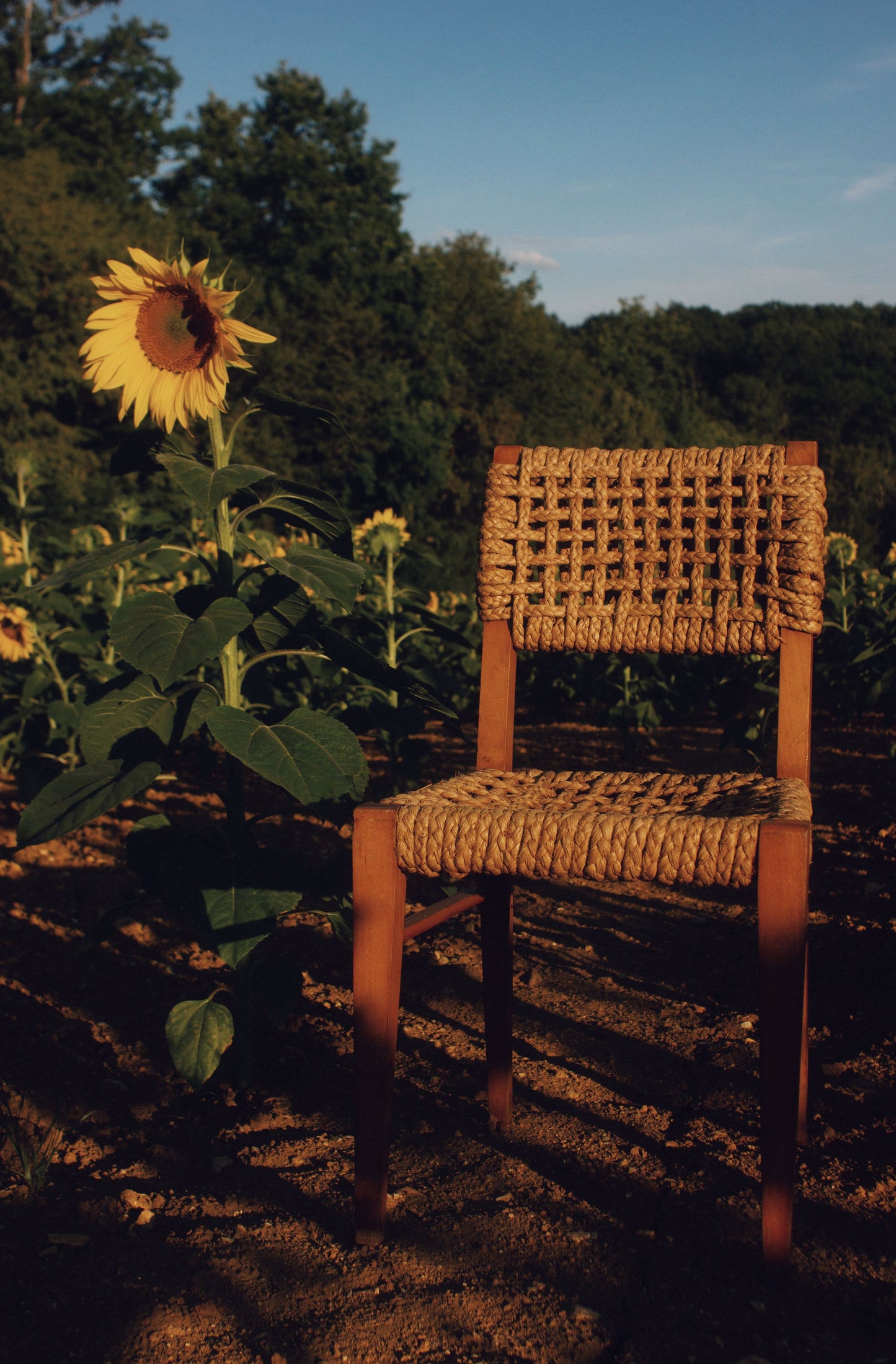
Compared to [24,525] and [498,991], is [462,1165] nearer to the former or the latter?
[498,991]

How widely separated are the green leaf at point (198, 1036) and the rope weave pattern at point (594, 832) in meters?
0.49

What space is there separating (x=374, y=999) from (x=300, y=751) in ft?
1.22

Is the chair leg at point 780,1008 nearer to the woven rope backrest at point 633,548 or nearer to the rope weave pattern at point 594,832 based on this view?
the rope weave pattern at point 594,832

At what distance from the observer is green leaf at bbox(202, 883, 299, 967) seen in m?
1.46

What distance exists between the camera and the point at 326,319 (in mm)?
22453

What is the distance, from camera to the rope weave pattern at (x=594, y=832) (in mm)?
1198

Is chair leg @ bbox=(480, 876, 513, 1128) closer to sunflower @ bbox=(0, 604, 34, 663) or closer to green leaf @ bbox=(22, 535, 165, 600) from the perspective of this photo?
green leaf @ bbox=(22, 535, 165, 600)

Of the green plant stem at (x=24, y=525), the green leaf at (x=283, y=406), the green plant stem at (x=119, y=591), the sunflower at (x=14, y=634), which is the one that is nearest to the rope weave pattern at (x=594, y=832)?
the green leaf at (x=283, y=406)

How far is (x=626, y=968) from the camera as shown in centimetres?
243

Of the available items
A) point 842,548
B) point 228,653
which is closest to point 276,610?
point 228,653

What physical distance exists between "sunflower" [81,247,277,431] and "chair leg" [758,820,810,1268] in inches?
43.6

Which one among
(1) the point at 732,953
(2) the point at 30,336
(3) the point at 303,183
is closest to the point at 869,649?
(1) the point at 732,953

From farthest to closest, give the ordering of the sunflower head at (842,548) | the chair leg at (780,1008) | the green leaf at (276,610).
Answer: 1. the sunflower head at (842,548)
2. the green leaf at (276,610)
3. the chair leg at (780,1008)

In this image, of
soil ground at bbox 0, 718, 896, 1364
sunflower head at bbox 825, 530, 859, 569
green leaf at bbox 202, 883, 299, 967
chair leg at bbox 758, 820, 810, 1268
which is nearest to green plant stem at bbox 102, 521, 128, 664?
soil ground at bbox 0, 718, 896, 1364
